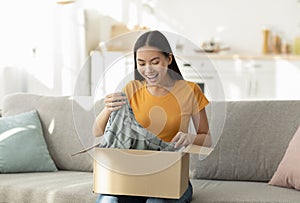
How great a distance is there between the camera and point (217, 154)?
3.04 metres

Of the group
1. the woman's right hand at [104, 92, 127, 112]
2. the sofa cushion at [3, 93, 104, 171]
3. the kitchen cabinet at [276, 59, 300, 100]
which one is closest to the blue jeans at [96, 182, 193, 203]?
the woman's right hand at [104, 92, 127, 112]

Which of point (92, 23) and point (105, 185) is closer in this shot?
point (105, 185)

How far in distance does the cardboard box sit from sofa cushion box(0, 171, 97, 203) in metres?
0.44

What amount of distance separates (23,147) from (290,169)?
140cm

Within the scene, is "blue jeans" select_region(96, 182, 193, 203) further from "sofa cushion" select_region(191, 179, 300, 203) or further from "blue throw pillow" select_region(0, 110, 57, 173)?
"blue throw pillow" select_region(0, 110, 57, 173)

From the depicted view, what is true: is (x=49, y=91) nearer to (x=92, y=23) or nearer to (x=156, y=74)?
(x=92, y=23)

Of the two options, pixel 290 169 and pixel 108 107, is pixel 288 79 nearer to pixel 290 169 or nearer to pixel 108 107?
pixel 290 169

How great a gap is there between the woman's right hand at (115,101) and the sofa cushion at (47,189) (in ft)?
1.76

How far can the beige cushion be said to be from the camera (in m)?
2.74

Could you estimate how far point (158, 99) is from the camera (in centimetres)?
242

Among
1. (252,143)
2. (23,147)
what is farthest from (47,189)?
(252,143)

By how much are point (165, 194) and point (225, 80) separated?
3.93 meters

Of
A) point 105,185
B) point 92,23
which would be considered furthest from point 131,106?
point 92,23

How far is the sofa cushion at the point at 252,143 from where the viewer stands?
117 inches
